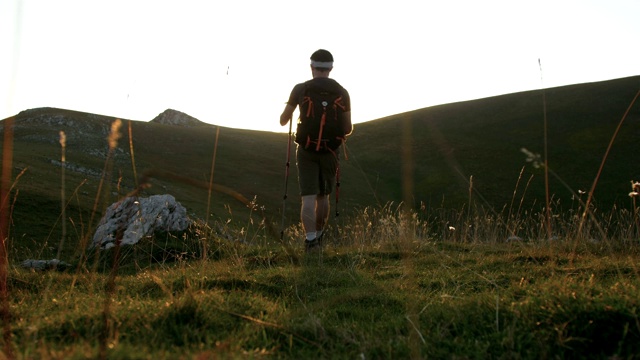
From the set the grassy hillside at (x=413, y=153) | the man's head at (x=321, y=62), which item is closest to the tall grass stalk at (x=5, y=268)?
the man's head at (x=321, y=62)

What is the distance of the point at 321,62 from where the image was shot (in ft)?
25.0

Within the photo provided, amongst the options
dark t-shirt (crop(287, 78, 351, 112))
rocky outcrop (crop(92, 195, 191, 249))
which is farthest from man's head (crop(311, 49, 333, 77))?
rocky outcrop (crop(92, 195, 191, 249))

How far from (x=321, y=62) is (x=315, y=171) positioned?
59.0 inches

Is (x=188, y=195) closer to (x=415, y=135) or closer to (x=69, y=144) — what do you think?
(x=69, y=144)

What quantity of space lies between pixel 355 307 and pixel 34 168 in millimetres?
29696

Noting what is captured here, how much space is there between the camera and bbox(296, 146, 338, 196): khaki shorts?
7.61 m

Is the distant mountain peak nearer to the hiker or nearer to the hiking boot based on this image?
the hiker

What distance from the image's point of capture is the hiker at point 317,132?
7406 mm

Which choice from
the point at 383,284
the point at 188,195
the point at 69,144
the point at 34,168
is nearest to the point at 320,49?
the point at 383,284

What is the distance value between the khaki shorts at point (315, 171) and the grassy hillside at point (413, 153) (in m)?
22.0

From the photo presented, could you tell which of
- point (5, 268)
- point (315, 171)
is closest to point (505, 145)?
point (315, 171)

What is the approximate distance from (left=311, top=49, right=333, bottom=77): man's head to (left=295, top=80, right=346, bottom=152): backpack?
0.23 meters

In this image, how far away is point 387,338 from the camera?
333 cm

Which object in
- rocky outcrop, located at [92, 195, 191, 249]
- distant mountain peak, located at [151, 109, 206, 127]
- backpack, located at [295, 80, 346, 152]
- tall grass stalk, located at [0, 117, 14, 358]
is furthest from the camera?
distant mountain peak, located at [151, 109, 206, 127]
